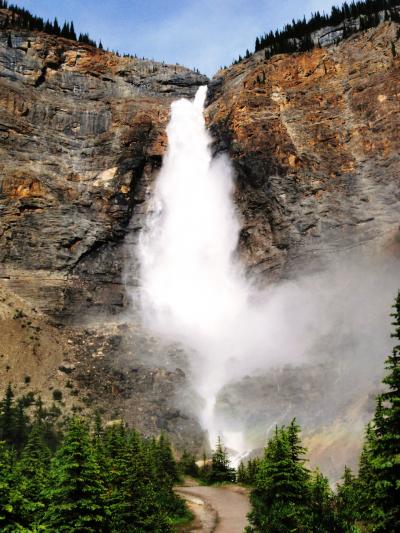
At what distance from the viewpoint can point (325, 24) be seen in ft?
257

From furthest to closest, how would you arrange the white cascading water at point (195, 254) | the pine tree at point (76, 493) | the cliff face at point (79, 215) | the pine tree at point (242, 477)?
1. the white cascading water at point (195, 254)
2. the cliff face at point (79, 215)
3. the pine tree at point (242, 477)
4. the pine tree at point (76, 493)

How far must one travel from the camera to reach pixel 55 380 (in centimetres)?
5347

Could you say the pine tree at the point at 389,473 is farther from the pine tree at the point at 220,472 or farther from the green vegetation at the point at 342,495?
the pine tree at the point at 220,472

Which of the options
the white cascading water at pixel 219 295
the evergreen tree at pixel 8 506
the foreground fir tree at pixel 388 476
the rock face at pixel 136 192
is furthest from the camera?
the rock face at pixel 136 192

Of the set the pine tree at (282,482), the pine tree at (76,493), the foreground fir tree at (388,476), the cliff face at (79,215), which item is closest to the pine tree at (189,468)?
the cliff face at (79,215)

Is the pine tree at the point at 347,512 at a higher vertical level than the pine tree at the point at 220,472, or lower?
higher

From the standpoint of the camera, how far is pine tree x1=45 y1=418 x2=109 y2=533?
14.0 meters

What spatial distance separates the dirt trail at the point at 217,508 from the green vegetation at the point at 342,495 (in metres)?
2.43

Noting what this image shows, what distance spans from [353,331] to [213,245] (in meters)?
27.2

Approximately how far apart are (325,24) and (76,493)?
3163 inches

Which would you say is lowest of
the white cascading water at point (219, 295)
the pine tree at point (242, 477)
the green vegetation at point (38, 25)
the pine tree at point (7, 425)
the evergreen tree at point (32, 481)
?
the pine tree at point (242, 477)

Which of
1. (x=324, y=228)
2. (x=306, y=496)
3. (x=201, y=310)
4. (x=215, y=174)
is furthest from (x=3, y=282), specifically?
(x=306, y=496)

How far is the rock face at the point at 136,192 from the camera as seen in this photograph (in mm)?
54562

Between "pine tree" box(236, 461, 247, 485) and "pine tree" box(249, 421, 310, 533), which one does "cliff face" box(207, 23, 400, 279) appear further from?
"pine tree" box(249, 421, 310, 533)
